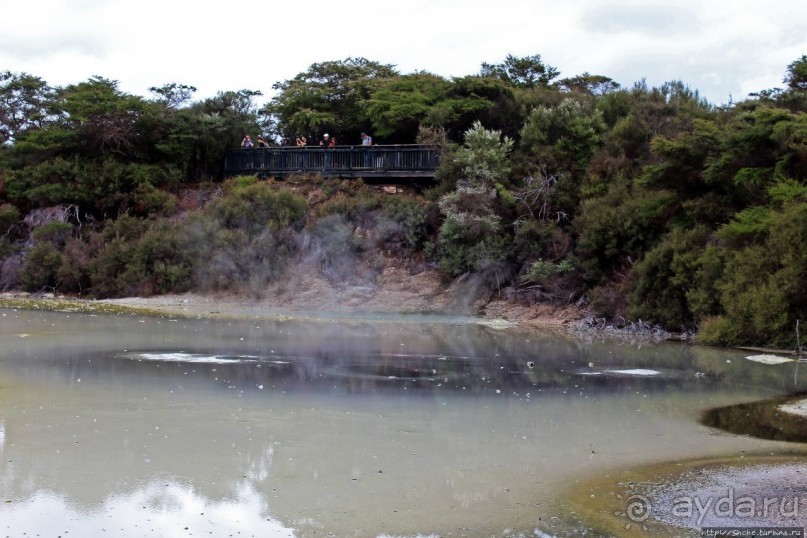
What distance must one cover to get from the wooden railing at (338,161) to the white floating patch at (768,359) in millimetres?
16502

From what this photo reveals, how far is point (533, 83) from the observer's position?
44.0m

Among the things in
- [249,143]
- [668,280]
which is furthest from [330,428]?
[249,143]

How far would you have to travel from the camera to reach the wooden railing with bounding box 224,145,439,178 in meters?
34.5

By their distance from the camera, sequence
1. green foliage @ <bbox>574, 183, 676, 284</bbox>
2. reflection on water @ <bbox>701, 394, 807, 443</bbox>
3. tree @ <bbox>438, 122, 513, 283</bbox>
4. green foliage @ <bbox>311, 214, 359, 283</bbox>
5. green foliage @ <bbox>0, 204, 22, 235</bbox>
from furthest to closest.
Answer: green foliage @ <bbox>0, 204, 22, 235</bbox>, green foliage @ <bbox>311, 214, 359, 283</bbox>, tree @ <bbox>438, 122, 513, 283</bbox>, green foliage @ <bbox>574, 183, 676, 284</bbox>, reflection on water @ <bbox>701, 394, 807, 443</bbox>

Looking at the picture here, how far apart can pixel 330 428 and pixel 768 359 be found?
1173 centimetres

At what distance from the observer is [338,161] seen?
36531mm

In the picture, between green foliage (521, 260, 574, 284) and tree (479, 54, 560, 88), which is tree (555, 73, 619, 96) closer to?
tree (479, 54, 560, 88)

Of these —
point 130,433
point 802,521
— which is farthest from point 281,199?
point 802,521

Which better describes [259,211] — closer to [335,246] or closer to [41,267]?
[335,246]

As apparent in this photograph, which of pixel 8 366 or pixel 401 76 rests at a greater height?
pixel 401 76

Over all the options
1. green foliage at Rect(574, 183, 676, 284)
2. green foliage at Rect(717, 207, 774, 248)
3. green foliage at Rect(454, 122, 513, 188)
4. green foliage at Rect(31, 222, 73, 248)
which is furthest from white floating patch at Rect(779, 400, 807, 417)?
green foliage at Rect(31, 222, 73, 248)

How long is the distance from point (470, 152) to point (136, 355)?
1551 cm

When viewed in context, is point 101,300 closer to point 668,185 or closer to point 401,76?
point 401,76

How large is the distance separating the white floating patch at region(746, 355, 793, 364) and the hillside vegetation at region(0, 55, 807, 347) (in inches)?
50.2
